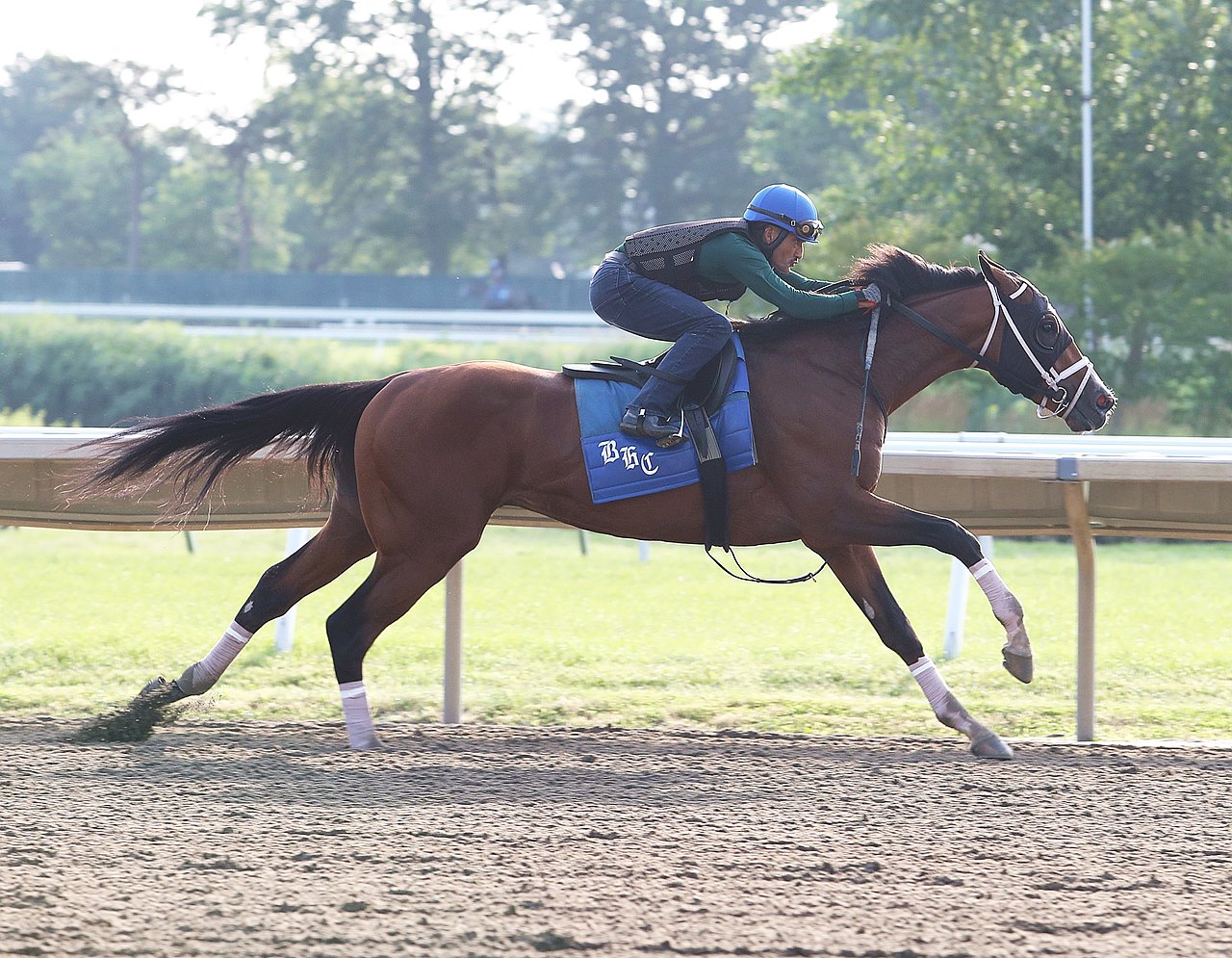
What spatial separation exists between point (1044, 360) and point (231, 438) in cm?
289

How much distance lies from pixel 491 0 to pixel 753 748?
38.6 meters

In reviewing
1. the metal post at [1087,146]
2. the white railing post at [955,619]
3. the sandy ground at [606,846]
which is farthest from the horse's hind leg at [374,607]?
the metal post at [1087,146]

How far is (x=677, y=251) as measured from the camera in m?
5.34

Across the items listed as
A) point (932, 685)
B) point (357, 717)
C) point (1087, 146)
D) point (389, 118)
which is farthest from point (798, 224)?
point (389, 118)

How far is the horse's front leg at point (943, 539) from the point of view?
5.01 meters

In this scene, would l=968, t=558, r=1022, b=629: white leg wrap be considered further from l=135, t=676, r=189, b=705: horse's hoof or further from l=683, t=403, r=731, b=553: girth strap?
l=135, t=676, r=189, b=705: horse's hoof

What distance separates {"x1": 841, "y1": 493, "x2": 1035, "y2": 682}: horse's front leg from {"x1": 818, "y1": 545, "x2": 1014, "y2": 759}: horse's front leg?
0.58ft

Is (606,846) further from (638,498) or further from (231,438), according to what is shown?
(231,438)

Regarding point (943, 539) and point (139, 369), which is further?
point (139, 369)

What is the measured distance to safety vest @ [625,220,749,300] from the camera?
17.4 feet

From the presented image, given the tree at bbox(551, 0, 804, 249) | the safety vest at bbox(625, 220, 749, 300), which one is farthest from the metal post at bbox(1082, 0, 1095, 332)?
the tree at bbox(551, 0, 804, 249)

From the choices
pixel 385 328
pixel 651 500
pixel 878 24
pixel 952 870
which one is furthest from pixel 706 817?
pixel 878 24

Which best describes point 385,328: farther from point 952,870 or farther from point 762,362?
point 952,870

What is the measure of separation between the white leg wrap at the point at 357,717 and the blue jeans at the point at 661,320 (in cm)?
135
